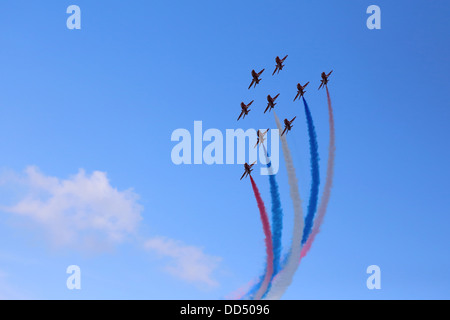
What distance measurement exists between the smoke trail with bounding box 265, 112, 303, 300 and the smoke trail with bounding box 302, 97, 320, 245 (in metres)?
0.64

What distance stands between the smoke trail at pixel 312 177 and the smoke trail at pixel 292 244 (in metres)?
0.64

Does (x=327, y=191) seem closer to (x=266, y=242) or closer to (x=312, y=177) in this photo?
(x=312, y=177)

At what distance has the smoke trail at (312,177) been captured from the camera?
53000 mm

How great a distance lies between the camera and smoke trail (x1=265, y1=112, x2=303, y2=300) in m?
50.9

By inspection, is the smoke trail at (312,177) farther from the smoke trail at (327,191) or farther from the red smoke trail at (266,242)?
the red smoke trail at (266,242)

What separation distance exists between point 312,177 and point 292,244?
22.0ft

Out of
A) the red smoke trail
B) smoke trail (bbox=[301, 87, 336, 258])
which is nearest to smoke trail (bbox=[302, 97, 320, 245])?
smoke trail (bbox=[301, 87, 336, 258])

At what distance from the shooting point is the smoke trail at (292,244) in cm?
5088

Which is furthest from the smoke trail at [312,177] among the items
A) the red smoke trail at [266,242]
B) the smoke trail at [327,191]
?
the red smoke trail at [266,242]
